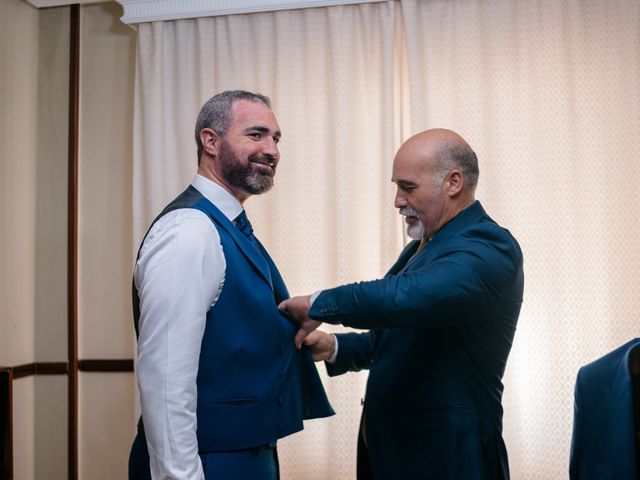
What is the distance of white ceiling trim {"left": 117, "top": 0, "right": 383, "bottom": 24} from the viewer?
3.74 m

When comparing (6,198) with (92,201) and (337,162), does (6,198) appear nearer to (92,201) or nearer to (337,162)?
(92,201)

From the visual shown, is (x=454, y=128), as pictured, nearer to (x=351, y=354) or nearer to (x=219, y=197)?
(x=351, y=354)

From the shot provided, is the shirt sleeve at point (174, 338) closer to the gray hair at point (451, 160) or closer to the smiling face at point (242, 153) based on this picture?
the smiling face at point (242, 153)

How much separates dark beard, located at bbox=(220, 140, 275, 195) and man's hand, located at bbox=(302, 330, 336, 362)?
486 mm

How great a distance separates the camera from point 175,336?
5.35 feet

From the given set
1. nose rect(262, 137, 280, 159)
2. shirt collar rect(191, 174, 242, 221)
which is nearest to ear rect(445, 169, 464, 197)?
nose rect(262, 137, 280, 159)

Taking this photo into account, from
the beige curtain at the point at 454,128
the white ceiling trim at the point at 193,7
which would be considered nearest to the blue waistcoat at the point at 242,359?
the beige curtain at the point at 454,128

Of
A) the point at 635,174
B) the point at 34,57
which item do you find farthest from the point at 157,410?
the point at 34,57

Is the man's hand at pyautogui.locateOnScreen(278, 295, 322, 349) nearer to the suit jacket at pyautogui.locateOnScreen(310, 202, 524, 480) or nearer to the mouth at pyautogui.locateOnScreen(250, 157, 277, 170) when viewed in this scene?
the suit jacket at pyautogui.locateOnScreen(310, 202, 524, 480)

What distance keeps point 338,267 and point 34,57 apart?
2063 mm

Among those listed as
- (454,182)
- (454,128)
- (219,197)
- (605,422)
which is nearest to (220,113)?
(219,197)

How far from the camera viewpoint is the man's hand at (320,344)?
86.4 inches

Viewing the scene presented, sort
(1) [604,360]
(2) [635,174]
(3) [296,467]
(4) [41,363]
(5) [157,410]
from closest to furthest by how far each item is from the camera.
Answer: (1) [604,360] → (5) [157,410] → (2) [635,174] → (3) [296,467] → (4) [41,363]

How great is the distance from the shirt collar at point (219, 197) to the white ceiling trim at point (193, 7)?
6.79ft
